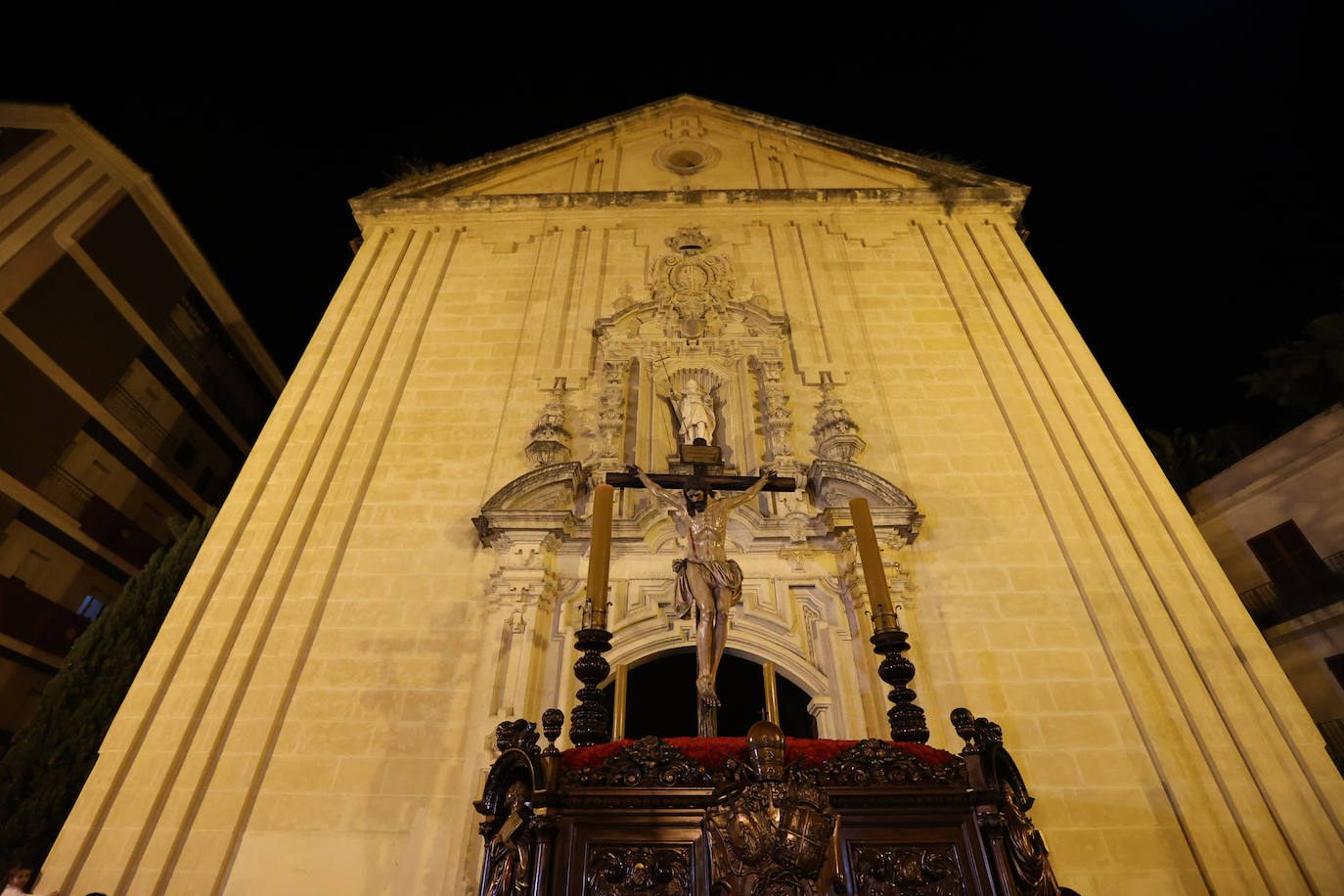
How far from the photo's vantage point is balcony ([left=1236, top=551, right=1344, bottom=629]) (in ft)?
33.7

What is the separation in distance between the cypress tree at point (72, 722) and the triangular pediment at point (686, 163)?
6.33 metres

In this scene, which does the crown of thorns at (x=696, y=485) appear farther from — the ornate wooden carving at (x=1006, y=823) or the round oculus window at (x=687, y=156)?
the round oculus window at (x=687, y=156)

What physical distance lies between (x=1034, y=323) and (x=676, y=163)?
20.0 ft

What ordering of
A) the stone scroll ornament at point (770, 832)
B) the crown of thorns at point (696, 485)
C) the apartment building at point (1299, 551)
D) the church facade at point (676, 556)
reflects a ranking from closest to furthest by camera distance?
the stone scroll ornament at point (770, 832) → the crown of thorns at point (696, 485) → the church facade at point (676, 556) → the apartment building at point (1299, 551)

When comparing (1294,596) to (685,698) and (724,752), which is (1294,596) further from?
(724,752)

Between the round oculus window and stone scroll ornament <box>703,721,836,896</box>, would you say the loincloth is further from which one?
the round oculus window

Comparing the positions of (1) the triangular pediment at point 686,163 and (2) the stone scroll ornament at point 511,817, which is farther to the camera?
(1) the triangular pediment at point 686,163

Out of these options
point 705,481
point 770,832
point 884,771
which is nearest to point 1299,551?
point 705,481

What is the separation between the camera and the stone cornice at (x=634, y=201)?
10672 mm

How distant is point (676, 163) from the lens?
1180cm

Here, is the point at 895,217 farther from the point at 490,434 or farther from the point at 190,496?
the point at 190,496

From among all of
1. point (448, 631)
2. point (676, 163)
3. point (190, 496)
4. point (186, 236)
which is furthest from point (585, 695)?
point (190, 496)

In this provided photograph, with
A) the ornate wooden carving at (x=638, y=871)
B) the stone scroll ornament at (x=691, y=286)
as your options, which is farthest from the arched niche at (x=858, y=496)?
the ornate wooden carving at (x=638, y=871)

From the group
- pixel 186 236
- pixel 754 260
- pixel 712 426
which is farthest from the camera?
pixel 186 236
